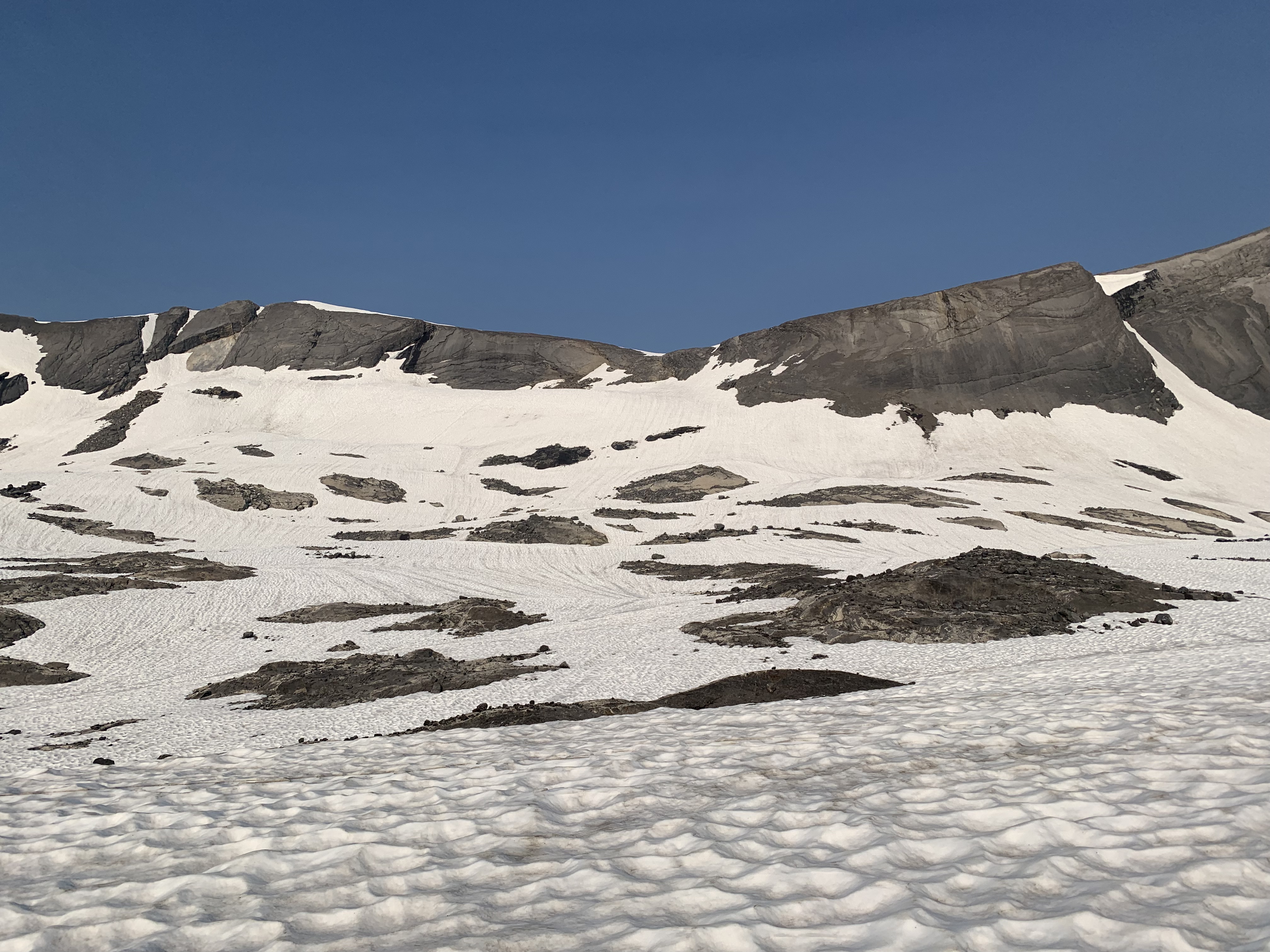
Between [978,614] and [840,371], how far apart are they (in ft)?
236

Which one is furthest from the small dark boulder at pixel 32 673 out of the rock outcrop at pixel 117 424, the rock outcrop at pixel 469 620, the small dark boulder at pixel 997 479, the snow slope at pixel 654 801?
the rock outcrop at pixel 117 424

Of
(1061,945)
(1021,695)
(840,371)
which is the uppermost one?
(840,371)

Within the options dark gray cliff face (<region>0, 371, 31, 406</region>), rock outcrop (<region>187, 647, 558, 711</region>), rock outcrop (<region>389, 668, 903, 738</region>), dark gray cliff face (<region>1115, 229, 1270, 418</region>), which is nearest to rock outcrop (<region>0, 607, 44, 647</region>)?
rock outcrop (<region>187, 647, 558, 711</region>)

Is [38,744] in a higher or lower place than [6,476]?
lower

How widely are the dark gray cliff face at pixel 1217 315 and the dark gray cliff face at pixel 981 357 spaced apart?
7.14 meters

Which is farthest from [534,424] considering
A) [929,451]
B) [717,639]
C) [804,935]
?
[804,935]

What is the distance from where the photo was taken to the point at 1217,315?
93.6 m

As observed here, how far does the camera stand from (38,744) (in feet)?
51.6

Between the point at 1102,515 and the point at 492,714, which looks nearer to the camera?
the point at 492,714

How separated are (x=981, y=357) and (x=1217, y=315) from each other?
1186 inches

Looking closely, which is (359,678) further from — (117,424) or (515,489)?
(117,424)

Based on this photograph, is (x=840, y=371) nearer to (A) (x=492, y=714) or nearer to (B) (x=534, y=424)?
(B) (x=534, y=424)

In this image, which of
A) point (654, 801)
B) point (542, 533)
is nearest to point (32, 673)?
point (654, 801)

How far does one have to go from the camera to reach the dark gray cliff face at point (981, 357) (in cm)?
8519
